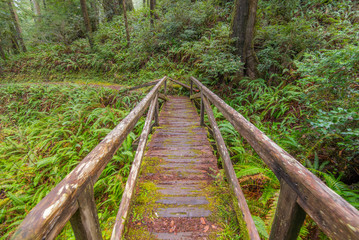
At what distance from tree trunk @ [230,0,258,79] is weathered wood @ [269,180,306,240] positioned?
5.73 meters

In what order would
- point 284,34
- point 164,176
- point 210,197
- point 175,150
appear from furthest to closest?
point 284,34, point 175,150, point 164,176, point 210,197

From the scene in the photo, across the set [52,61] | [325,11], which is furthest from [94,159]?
[52,61]

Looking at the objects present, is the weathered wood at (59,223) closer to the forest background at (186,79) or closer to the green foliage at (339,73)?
the forest background at (186,79)

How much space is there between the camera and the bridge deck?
1746 mm

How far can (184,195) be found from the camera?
2.17 m

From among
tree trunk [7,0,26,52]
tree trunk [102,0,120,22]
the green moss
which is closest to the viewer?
the green moss

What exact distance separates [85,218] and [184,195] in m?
1.46

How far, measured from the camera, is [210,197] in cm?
211

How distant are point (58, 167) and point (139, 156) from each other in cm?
283

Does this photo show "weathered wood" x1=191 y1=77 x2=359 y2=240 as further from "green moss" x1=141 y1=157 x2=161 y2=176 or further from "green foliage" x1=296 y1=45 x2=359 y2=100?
"green foliage" x1=296 y1=45 x2=359 y2=100

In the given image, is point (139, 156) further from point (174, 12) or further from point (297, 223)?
point (174, 12)

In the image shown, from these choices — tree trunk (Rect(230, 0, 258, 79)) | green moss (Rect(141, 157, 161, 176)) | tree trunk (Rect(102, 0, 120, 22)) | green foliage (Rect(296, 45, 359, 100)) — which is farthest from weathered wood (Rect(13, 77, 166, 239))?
tree trunk (Rect(102, 0, 120, 22))

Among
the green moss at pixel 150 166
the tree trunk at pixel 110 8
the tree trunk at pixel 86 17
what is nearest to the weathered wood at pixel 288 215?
the green moss at pixel 150 166

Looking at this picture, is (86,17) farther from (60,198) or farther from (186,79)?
(60,198)
